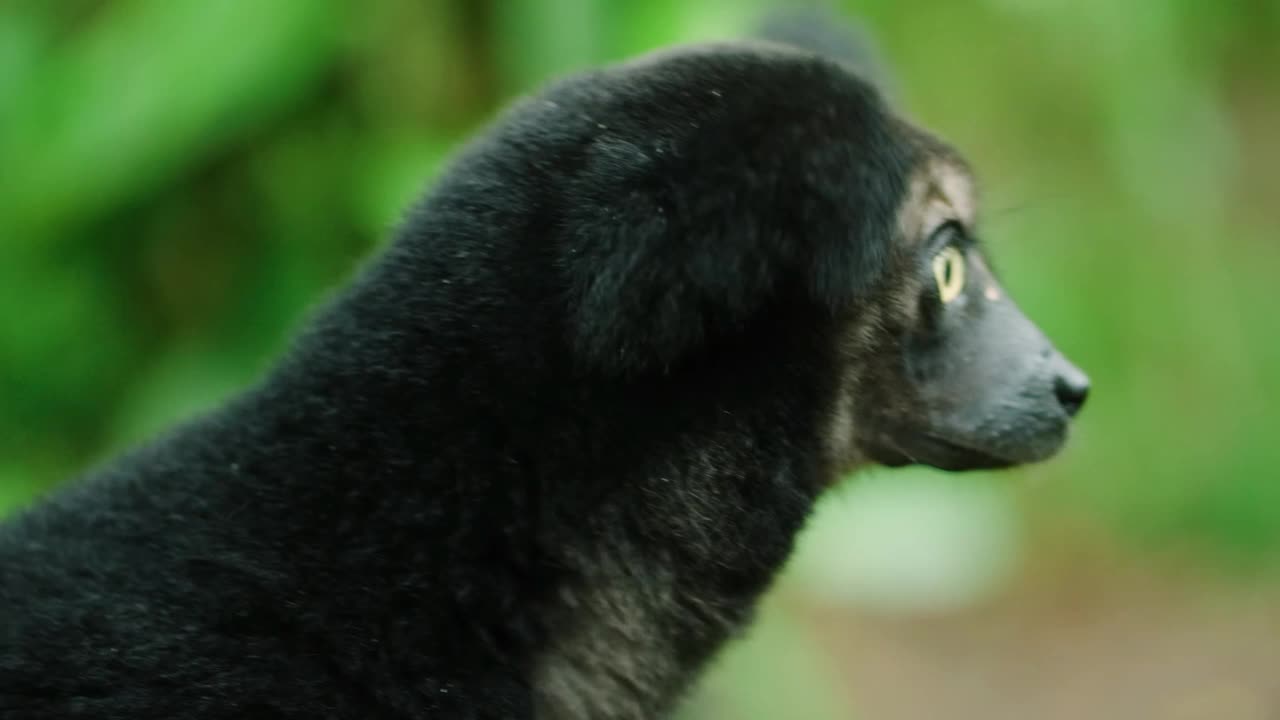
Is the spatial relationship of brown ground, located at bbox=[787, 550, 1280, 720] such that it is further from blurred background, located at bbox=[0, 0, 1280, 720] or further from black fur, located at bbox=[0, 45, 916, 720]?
black fur, located at bbox=[0, 45, 916, 720]

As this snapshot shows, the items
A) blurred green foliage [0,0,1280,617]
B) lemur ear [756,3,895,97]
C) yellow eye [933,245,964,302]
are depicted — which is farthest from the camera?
blurred green foliage [0,0,1280,617]

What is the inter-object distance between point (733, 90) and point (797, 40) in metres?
0.34

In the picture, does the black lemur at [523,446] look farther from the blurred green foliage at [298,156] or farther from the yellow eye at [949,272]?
the blurred green foliage at [298,156]

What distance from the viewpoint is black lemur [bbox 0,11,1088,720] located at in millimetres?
873

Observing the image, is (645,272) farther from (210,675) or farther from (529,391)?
(210,675)

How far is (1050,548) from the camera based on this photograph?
9.57 feet

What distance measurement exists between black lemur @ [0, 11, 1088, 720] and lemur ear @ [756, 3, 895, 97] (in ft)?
0.84

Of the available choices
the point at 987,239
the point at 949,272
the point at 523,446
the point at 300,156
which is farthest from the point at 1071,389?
the point at 300,156

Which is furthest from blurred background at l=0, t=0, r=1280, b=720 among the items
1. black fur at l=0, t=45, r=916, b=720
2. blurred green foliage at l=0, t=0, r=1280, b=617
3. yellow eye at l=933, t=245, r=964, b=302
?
yellow eye at l=933, t=245, r=964, b=302

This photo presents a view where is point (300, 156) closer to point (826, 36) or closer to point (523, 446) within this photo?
point (826, 36)

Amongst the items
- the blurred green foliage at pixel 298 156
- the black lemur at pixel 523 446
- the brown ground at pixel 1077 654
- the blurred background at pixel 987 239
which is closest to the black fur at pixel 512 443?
the black lemur at pixel 523 446

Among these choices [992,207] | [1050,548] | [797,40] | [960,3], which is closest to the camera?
[797,40]

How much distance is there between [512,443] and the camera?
2.99 feet

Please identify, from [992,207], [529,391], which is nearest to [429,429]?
[529,391]
